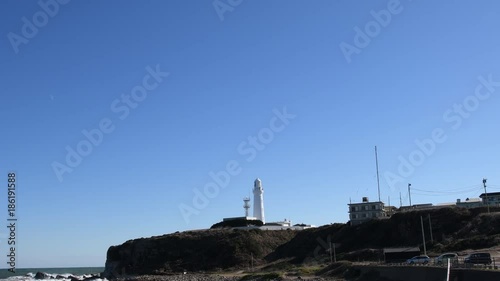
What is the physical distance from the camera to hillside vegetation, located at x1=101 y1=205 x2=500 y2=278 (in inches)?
2442

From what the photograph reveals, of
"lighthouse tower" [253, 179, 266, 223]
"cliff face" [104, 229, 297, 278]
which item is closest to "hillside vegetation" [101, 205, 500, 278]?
"cliff face" [104, 229, 297, 278]

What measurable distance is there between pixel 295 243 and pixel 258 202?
104 feet

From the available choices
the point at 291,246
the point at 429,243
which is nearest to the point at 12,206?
the point at 429,243

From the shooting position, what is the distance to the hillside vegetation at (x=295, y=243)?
2442 inches

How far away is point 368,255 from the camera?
62.0 m

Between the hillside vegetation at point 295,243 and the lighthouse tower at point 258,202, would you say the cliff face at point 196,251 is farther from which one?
the lighthouse tower at point 258,202

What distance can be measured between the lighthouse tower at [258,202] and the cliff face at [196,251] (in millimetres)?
17313

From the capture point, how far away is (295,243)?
8150 cm

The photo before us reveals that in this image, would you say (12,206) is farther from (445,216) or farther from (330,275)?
(445,216)

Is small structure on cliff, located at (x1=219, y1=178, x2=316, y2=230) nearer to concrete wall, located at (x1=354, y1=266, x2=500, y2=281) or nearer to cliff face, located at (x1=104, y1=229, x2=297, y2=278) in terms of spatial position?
cliff face, located at (x1=104, y1=229, x2=297, y2=278)

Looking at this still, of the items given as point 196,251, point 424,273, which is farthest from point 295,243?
point 424,273

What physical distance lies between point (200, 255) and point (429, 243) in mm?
36798

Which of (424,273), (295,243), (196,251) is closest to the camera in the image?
(424,273)

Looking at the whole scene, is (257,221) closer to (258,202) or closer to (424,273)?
(258,202)
